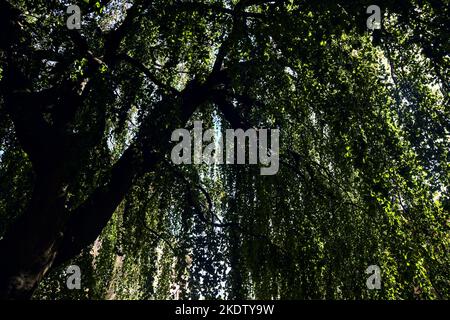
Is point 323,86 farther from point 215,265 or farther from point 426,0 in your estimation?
point 215,265

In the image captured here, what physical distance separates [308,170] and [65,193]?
8.77ft

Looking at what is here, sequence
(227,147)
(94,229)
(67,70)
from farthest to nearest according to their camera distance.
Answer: (227,147)
(67,70)
(94,229)

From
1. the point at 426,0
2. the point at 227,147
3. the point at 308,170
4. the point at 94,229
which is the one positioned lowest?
the point at 94,229

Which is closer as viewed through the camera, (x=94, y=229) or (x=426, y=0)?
(x=426, y=0)

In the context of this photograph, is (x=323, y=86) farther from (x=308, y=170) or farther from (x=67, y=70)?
(x=67, y=70)

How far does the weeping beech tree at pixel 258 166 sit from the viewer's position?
287 centimetres

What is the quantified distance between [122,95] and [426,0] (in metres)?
3.39

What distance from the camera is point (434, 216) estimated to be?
297cm

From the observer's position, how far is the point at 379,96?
329cm

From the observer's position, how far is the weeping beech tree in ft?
9.43

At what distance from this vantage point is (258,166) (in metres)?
4.01
